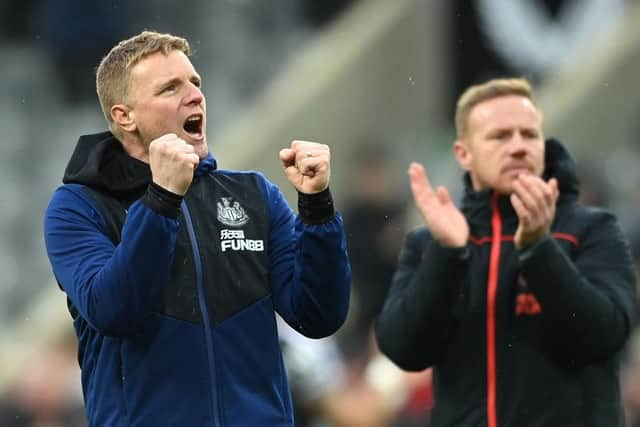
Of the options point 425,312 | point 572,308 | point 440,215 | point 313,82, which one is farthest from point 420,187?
point 313,82

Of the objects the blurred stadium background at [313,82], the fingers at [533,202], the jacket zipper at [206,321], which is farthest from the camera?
the blurred stadium background at [313,82]

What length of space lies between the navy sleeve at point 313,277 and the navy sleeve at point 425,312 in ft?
2.76

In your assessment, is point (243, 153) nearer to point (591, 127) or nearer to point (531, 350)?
point (591, 127)

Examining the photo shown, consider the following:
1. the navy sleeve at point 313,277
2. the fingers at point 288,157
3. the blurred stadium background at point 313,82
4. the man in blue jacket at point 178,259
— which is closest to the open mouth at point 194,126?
the man in blue jacket at point 178,259

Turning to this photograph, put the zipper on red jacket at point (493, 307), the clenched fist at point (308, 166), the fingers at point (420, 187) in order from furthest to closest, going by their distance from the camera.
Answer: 1. the fingers at point (420, 187)
2. the zipper on red jacket at point (493, 307)
3. the clenched fist at point (308, 166)

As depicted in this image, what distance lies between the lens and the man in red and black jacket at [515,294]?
581cm

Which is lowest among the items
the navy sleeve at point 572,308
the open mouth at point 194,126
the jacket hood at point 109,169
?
the navy sleeve at point 572,308

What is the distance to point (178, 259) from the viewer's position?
4.98 meters

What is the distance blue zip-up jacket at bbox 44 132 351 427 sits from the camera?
480 centimetres

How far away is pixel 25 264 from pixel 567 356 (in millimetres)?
7304

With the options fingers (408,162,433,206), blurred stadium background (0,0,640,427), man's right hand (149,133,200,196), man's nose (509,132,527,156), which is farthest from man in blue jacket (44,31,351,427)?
blurred stadium background (0,0,640,427)

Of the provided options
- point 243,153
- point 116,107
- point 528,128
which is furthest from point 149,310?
point 243,153

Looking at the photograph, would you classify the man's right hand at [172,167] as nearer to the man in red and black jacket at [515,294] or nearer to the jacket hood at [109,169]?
the jacket hood at [109,169]

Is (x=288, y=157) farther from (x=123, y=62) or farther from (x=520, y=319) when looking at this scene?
(x=520, y=319)
